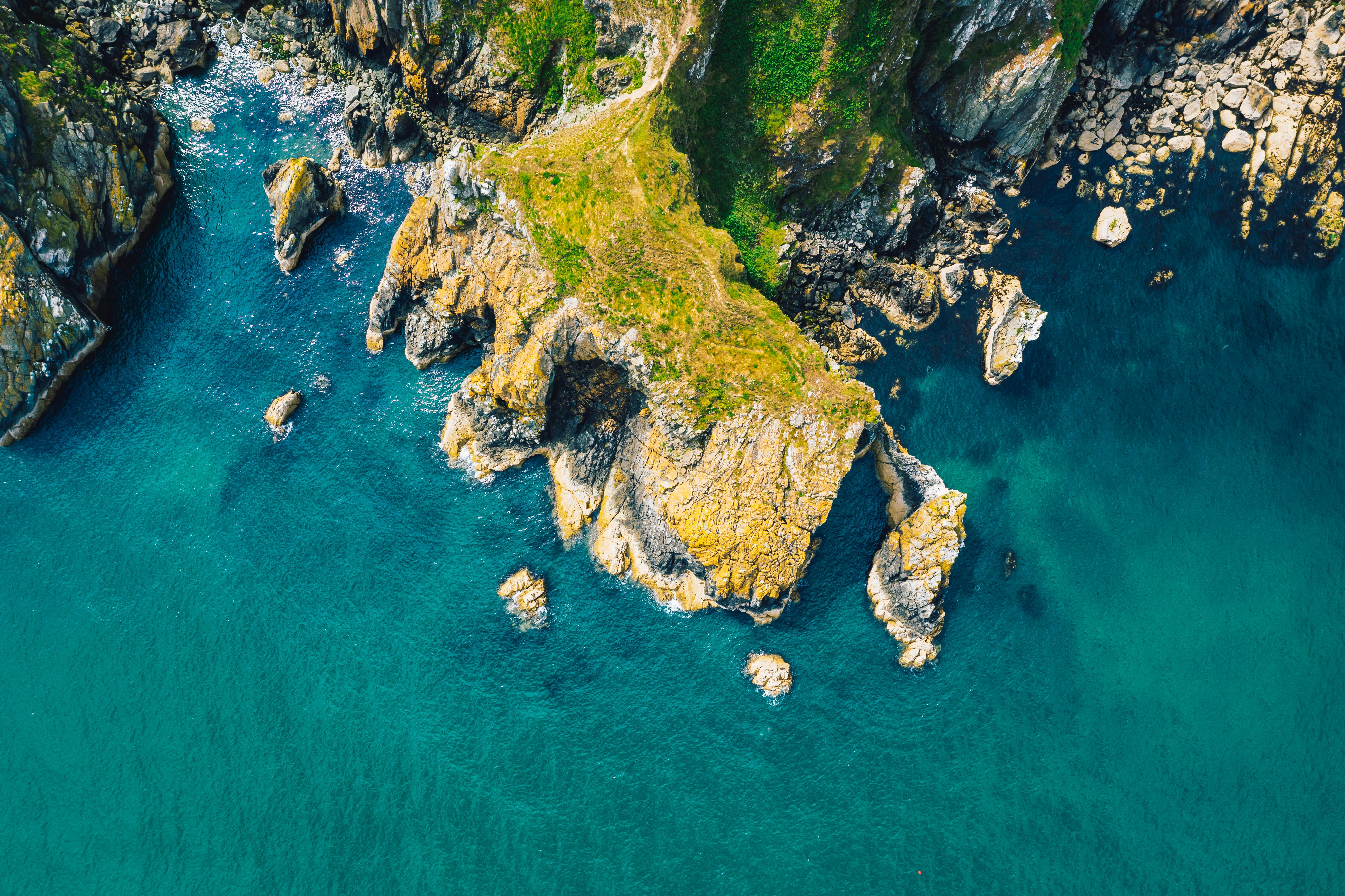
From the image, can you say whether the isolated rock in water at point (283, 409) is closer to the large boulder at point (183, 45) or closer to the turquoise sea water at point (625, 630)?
the turquoise sea water at point (625, 630)

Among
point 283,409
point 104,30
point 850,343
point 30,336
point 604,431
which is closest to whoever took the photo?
point 30,336

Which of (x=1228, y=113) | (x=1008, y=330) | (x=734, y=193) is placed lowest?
(x=1008, y=330)

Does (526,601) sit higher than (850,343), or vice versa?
(850,343)

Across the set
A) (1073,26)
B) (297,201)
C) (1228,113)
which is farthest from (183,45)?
(1228,113)

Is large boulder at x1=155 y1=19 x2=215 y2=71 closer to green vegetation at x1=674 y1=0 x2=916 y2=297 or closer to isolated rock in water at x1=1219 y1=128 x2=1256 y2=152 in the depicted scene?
green vegetation at x1=674 y1=0 x2=916 y2=297

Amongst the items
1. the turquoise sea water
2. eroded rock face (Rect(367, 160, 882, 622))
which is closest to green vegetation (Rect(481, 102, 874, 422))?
eroded rock face (Rect(367, 160, 882, 622))

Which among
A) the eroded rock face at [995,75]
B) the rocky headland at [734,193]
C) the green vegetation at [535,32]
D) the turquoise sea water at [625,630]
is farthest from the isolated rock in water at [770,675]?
the green vegetation at [535,32]

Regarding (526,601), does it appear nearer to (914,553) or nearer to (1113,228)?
(914,553)
